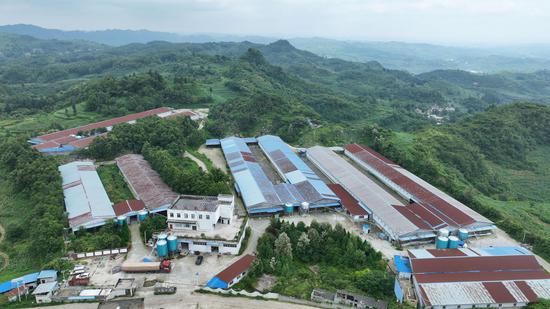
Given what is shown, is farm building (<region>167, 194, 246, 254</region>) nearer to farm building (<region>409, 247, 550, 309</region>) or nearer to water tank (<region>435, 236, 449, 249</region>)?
farm building (<region>409, 247, 550, 309</region>)

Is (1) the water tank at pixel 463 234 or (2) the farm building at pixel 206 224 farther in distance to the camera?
(1) the water tank at pixel 463 234

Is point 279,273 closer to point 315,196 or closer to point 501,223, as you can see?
point 315,196

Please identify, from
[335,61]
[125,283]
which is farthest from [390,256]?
[335,61]

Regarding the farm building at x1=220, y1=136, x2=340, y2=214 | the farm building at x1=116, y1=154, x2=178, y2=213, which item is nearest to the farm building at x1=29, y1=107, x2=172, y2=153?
the farm building at x1=116, y1=154, x2=178, y2=213

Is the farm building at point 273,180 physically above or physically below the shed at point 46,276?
above

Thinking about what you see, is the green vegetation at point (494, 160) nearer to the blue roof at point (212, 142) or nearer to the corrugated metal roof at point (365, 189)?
the corrugated metal roof at point (365, 189)

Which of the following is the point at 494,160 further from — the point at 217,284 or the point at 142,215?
the point at 142,215

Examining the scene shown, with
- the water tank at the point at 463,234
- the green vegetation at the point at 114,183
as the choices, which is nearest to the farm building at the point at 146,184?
the green vegetation at the point at 114,183
